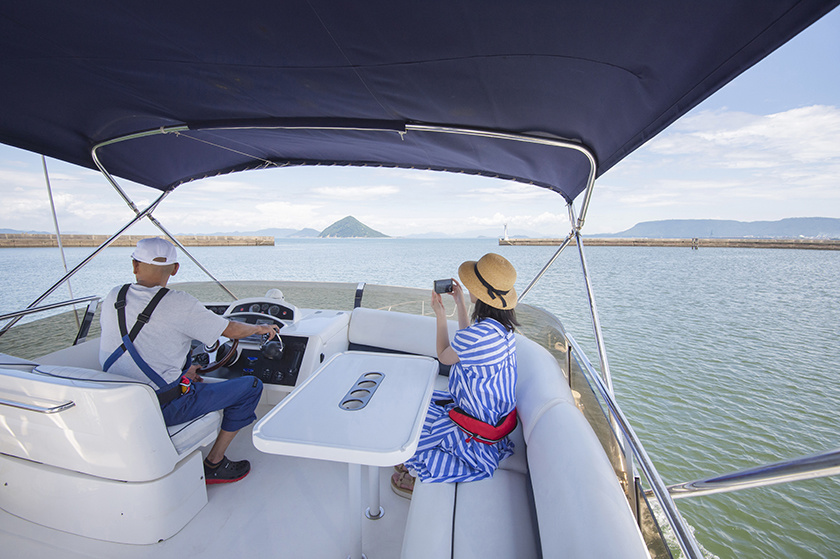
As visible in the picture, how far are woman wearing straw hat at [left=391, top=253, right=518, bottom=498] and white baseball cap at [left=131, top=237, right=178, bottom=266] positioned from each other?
4.24 feet

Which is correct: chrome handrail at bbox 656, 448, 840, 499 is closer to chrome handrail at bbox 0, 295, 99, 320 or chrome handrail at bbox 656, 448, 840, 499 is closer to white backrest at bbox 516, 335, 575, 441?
white backrest at bbox 516, 335, 575, 441

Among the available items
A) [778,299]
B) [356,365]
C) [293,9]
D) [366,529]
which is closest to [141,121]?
[293,9]

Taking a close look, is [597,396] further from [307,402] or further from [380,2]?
[380,2]

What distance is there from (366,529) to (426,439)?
52 centimetres

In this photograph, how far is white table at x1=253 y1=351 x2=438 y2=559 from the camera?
106cm

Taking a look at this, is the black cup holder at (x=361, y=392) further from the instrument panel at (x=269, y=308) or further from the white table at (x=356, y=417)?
the instrument panel at (x=269, y=308)

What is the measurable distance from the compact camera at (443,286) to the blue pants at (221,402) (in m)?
1.11

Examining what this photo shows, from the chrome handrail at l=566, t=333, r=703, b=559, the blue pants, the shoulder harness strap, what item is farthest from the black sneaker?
the chrome handrail at l=566, t=333, r=703, b=559

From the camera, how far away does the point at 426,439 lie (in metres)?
1.61

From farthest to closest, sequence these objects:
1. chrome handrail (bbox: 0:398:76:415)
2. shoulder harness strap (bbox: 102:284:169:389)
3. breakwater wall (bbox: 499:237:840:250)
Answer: breakwater wall (bbox: 499:237:840:250), shoulder harness strap (bbox: 102:284:169:389), chrome handrail (bbox: 0:398:76:415)

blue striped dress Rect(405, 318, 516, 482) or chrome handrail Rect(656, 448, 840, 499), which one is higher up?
chrome handrail Rect(656, 448, 840, 499)

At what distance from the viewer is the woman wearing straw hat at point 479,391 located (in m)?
1.49

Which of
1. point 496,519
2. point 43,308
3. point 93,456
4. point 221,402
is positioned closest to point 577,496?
point 496,519

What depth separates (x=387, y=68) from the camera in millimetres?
1368
